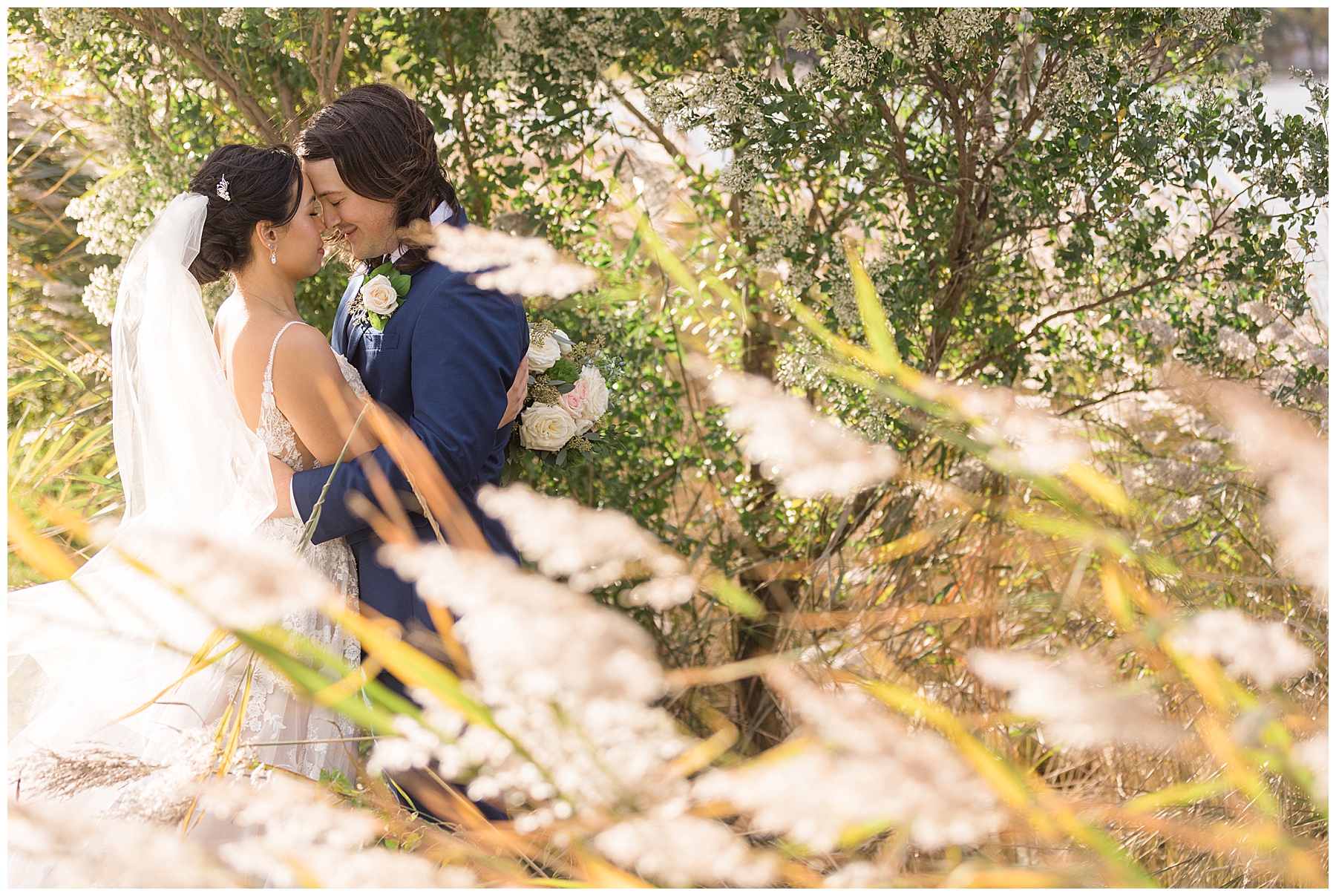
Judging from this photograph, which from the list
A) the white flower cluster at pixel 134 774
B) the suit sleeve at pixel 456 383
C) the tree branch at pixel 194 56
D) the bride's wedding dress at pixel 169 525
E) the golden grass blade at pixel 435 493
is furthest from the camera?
the tree branch at pixel 194 56

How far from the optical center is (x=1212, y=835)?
0.71m

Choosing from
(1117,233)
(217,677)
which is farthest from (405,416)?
(1117,233)

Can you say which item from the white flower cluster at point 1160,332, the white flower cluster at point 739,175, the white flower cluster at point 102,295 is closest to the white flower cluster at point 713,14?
the white flower cluster at point 739,175

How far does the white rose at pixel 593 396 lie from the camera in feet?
6.61

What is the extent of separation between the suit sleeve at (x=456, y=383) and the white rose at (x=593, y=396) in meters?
0.25

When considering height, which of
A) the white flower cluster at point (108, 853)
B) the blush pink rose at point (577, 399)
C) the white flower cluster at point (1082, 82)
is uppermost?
the white flower cluster at point (1082, 82)

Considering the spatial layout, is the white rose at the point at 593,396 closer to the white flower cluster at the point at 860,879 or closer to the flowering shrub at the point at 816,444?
the flowering shrub at the point at 816,444

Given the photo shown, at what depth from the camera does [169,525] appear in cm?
157

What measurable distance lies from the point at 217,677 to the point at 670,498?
1872 millimetres

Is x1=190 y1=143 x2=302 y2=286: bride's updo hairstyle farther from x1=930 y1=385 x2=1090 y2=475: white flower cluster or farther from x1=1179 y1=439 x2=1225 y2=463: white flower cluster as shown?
x1=1179 y1=439 x2=1225 y2=463: white flower cluster

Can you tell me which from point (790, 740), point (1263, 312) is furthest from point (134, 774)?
point (1263, 312)

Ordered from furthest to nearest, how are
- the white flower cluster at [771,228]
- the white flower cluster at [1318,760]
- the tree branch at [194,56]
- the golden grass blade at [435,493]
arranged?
the white flower cluster at [771,228], the tree branch at [194,56], the golden grass blade at [435,493], the white flower cluster at [1318,760]

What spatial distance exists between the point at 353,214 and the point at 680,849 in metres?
1.72

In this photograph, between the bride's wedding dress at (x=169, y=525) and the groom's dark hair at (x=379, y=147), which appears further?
the groom's dark hair at (x=379, y=147)
